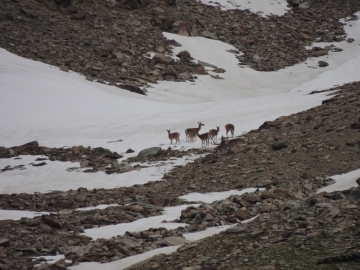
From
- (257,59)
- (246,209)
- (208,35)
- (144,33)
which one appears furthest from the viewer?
(208,35)

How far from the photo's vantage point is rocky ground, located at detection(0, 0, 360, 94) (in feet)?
149

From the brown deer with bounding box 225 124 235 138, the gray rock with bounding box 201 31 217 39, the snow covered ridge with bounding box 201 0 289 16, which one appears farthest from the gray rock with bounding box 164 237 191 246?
the snow covered ridge with bounding box 201 0 289 16

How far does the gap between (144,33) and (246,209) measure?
1701 inches

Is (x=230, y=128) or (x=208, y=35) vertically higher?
(x=208, y=35)

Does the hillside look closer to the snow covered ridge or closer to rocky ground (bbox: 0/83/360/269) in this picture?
rocky ground (bbox: 0/83/360/269)

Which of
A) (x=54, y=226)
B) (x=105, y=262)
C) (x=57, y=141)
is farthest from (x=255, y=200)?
(x=57, y=141)

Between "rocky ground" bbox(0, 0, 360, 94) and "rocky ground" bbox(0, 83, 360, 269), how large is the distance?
22.4 m

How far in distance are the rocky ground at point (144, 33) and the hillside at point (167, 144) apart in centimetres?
22

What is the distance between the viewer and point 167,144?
24.7 metres

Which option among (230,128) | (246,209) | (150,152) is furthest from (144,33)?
(246,209)

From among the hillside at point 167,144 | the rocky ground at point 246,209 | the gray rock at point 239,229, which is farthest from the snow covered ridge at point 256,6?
the gray rock at point 239,229

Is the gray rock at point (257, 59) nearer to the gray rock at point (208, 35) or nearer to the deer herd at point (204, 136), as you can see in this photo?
the gray rock at point (208, 35)

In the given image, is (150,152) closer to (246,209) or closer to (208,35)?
(246,209)

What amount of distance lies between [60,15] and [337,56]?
30387 millimetres
